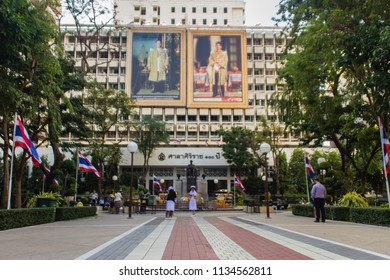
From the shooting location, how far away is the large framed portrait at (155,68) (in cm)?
5741

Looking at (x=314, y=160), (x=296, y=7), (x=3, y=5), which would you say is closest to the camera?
(x=3, y=5)

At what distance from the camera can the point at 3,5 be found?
9.70 meters

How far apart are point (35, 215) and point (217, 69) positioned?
1874 inches

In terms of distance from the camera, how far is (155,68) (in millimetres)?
57656

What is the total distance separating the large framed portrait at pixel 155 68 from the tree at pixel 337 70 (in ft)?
122

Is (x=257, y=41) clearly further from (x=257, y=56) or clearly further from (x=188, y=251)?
(x=188, y=251)

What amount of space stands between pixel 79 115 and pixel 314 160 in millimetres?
31698

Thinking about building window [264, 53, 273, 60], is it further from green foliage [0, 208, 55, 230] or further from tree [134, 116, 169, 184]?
green foliage [0, 208, 55, 230]

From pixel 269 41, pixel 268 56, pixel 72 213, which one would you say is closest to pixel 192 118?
pixel 268 56

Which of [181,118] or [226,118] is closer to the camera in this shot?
[181,118]

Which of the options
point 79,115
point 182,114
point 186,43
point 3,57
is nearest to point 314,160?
point 182,114

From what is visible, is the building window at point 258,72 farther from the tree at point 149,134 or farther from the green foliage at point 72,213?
the green foliage at point 72,213

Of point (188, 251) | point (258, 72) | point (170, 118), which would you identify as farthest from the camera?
point (258, 72)
